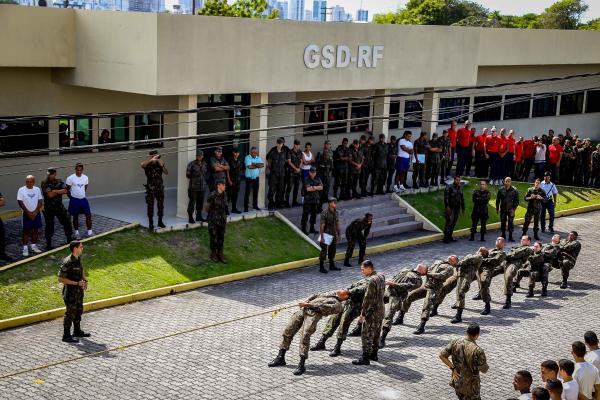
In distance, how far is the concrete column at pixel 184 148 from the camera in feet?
70.5

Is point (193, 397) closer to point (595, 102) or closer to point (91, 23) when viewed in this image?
point (91, 23)

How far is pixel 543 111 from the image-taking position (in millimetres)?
37219

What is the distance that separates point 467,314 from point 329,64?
8.66 meters

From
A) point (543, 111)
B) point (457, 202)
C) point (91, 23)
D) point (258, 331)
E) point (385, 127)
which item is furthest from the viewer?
point (543, 111)

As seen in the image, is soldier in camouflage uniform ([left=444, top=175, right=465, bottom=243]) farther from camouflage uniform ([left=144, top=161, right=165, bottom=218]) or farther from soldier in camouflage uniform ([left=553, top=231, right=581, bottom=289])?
camouflage uniform ([left=144, top=161, right=165, bottom=218])

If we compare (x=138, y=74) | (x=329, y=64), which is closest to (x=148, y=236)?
(x=138, y=74)

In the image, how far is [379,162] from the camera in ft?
82.8

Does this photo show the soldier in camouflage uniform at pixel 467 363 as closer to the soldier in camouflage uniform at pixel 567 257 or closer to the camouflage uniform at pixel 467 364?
the camouflage uniform at pixel 467 364

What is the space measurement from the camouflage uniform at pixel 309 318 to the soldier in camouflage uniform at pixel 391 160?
10993 millimetres

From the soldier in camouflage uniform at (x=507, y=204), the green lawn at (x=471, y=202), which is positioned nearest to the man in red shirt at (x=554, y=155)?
the green lawn at (x=471, y=202)

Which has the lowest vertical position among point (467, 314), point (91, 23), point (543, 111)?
point (467, 314)

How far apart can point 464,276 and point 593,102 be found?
23781 millimetres

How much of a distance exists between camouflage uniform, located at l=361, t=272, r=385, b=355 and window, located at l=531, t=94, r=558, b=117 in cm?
2335

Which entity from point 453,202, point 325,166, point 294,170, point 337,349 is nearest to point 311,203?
point 294,170
